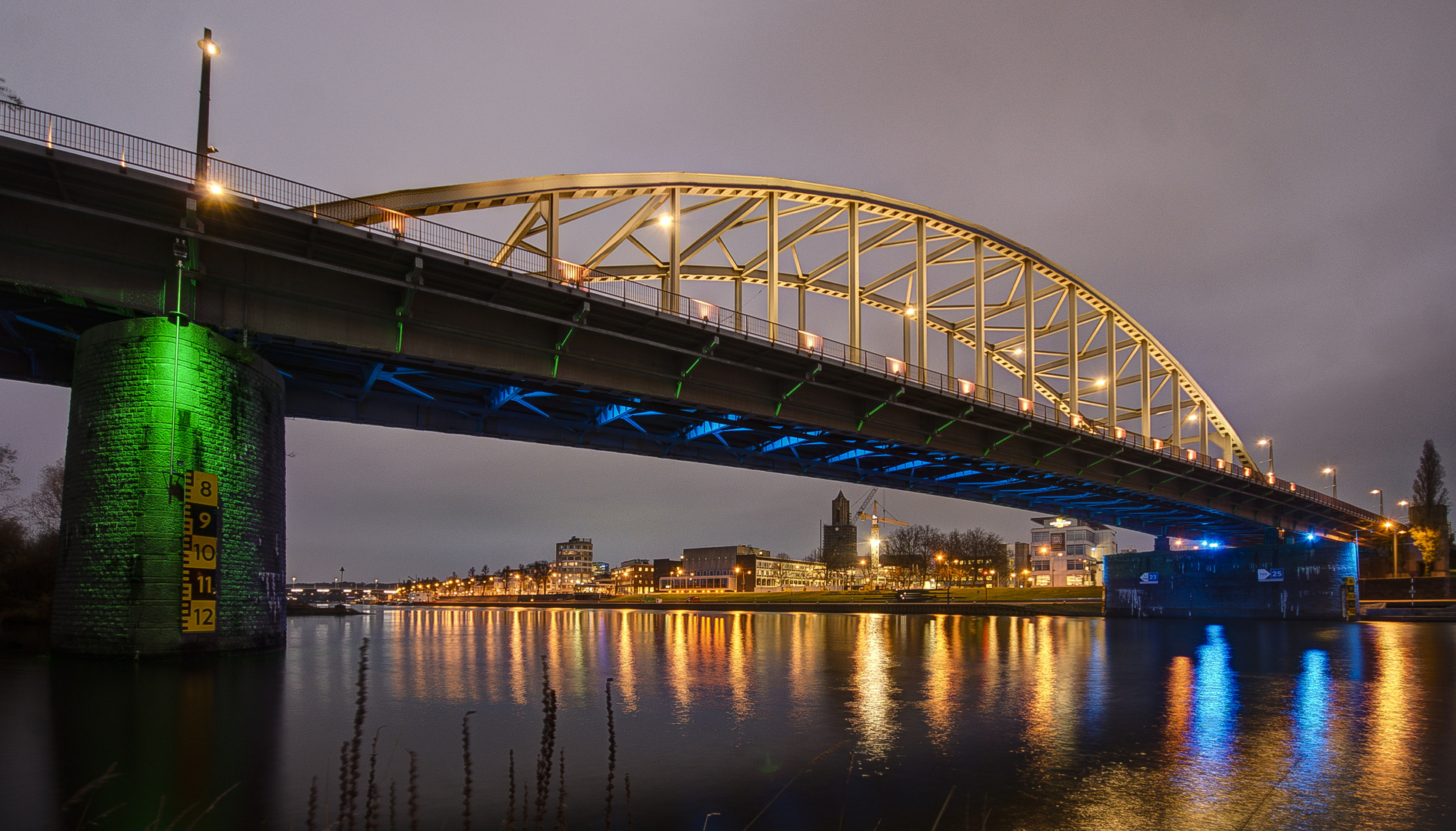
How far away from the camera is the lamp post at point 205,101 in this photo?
2547 cm

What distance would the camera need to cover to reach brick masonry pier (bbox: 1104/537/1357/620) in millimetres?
71688

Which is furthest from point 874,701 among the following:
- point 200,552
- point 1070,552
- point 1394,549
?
point 1070,552

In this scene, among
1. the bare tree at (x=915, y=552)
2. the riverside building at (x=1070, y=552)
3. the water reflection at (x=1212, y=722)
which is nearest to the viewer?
the water reflection at (x=1212, y=722)

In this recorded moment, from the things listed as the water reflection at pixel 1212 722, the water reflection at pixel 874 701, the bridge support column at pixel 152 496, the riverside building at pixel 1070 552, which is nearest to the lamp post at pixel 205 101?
the bridge support column at pixel 152 496

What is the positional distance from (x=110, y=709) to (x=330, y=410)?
2315 centimetres

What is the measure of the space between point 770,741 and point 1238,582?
251 ft

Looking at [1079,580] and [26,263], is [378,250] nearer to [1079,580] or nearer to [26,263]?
[26,263]

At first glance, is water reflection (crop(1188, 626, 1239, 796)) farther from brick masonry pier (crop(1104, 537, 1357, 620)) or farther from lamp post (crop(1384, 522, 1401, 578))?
lamp post (crop(1384, 522, 1401, 578))

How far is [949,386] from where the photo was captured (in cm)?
4891

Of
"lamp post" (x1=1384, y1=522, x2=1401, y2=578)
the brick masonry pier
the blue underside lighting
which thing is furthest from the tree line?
"lamp post" (x1=1384, y1=522, x2=1401, y2=578)

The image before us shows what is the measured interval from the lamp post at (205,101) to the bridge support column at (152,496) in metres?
4.58

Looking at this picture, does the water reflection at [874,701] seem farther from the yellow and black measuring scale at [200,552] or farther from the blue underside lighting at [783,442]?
the yellow and black measuring scale at [200,552]

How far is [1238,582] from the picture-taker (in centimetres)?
7650

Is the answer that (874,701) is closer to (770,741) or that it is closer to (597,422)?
(770,741)
